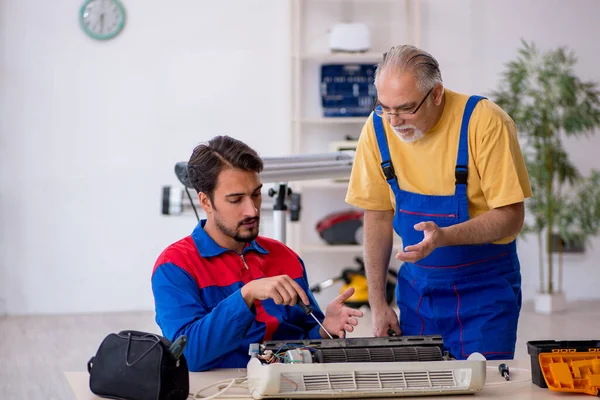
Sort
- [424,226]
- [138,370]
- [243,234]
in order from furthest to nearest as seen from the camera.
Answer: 1. [243,234]
2. [424,226]
3. [138,370]

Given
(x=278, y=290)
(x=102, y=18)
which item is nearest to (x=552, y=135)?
(x=102, y=18)

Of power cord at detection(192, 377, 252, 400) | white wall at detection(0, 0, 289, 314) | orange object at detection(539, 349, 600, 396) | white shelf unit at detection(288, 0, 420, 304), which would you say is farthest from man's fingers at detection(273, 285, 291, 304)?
white wall at detection(0, 0, 289, 314)

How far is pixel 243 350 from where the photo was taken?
2129 mm

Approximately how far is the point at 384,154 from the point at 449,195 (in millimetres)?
216

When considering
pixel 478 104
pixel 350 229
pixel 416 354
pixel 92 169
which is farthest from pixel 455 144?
pixel 92 169

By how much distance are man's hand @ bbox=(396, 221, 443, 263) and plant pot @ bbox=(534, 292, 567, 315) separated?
444 cm

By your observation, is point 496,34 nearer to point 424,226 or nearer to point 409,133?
point 409,133

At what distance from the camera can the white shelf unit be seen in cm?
660

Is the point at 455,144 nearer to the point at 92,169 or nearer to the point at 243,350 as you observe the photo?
the point at 243,350

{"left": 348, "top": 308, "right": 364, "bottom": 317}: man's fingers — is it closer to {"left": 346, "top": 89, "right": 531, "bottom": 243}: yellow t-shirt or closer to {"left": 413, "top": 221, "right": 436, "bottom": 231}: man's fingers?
{"left": 413, "top": 221, "right": 436, "bottom": 231}: man's fingers

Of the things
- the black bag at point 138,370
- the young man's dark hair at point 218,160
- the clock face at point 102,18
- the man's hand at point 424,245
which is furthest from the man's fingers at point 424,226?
the clock face at point 102,18

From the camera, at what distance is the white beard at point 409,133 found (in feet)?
7.70

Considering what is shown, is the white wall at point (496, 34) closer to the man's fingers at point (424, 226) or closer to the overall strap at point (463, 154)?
the overall strap at point (463, 154)

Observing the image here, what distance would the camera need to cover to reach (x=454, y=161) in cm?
240
